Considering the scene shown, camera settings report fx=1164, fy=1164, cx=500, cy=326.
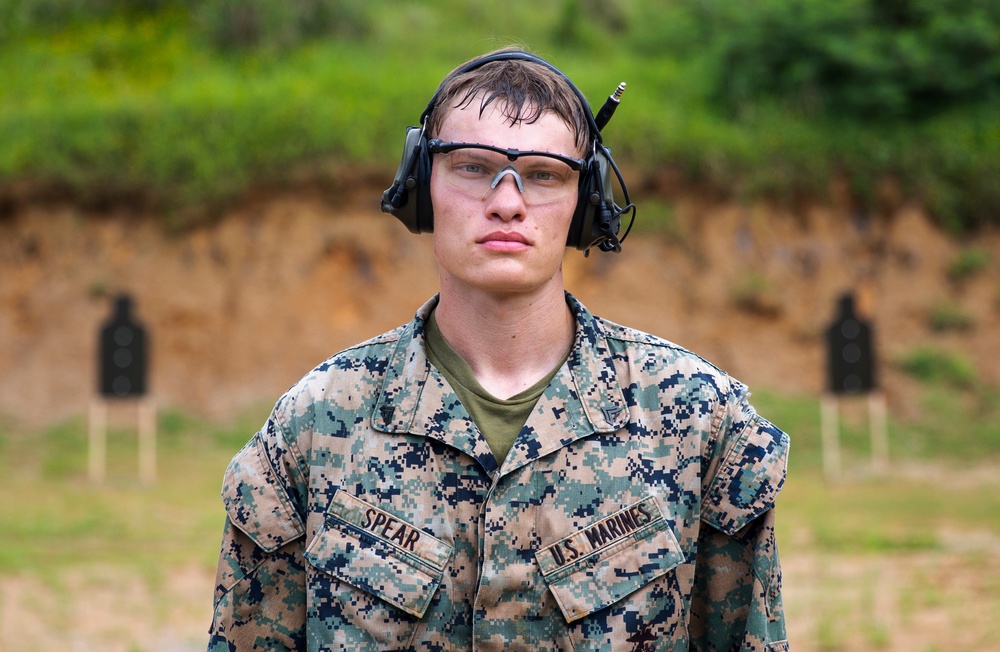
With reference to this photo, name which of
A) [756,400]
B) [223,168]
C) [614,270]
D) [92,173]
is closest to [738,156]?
[614,270]

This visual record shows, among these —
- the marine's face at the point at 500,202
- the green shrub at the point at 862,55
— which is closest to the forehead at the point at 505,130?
the marine's face at the point at 500,202

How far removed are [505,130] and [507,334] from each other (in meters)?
0.36

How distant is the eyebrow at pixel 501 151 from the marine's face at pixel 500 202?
1 cm

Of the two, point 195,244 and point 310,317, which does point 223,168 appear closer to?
point 195,244

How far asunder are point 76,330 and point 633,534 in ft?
44.6

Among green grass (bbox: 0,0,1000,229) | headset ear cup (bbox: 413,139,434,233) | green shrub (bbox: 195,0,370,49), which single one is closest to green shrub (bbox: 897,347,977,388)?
green grass (bbox: 0,0,1000,229)

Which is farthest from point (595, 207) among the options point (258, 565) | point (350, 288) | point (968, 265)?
point (968, 265)

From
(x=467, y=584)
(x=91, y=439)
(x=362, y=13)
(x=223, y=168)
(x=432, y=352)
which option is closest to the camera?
(x=467, y=584)

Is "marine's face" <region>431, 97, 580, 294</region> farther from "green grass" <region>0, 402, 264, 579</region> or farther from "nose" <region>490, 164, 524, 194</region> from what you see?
"green grass" <region>0, 402, 264, 579</region>

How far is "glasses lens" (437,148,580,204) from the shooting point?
6.54 ft

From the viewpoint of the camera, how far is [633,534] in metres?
1.97

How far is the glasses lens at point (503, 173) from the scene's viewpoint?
199 centimetres

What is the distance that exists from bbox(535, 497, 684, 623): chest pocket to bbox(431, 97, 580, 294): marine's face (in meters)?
0.43

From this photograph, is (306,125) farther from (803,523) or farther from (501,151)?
(501,151)
